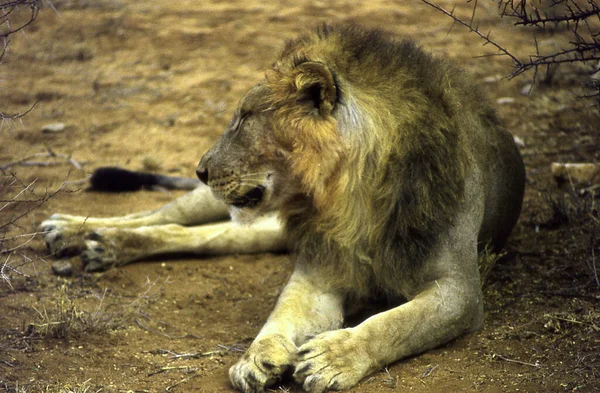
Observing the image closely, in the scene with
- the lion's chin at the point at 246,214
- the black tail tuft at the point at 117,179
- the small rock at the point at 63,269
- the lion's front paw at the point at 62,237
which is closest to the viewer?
the lion's chin at the point at 246,214

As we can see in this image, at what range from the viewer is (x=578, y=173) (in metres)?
5.53

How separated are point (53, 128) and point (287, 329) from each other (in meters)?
4.68

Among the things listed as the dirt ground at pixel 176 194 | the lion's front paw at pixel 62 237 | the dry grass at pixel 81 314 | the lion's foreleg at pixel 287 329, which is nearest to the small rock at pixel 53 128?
the dirt ground at pixel 176 194

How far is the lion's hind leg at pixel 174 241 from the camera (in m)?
4.84

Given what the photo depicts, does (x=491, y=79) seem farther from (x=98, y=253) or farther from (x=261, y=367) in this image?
(x=261, y=367)

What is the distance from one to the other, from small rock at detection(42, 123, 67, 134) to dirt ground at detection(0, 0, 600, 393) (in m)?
0.06

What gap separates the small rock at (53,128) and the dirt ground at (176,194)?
0.06m

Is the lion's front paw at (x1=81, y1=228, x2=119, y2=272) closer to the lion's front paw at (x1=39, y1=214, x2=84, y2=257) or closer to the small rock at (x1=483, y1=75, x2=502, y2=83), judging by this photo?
the lion's front paw at (x1=39, y1=214, x2=84, y2=257)

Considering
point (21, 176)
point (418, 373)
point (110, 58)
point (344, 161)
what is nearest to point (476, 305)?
point (418, 373)

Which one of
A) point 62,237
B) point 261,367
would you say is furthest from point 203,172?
point 62,237

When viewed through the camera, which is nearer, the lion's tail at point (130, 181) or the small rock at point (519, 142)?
the lion's tail at point (130, 181)

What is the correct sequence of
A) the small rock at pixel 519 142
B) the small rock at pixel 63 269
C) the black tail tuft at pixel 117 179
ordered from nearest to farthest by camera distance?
the small rock at pixel 63 269, the black tail tuft at pixel 117 179, the small rock at pixel 519 142

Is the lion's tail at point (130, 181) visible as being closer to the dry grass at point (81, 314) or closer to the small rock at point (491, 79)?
the dry grass at point (81, 314)

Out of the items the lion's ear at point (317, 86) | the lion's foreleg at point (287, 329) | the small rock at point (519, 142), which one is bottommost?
the small rock at point (519, 142)
